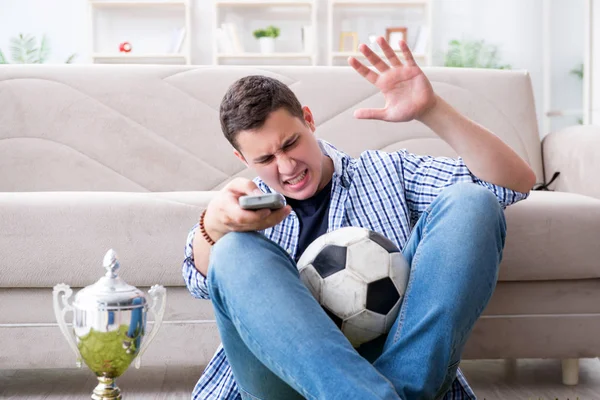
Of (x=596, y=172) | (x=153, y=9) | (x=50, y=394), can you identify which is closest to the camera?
(x=50, y=394)

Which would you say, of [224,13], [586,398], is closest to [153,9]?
[224,13]

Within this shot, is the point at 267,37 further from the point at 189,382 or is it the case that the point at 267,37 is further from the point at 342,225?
the point at 342,225

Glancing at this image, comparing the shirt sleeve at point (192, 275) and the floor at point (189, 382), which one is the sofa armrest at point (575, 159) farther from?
the shirt sleeve at point (192, 275)

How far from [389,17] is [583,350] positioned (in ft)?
13.9

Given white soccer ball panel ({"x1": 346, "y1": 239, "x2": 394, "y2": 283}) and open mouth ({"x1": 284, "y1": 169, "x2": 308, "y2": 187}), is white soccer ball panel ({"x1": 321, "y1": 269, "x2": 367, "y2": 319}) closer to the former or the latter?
white soccer ball panel ({"x1": 346, "y1": 239, "x2": 394, "y2": 283})

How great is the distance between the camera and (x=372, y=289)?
1174mm

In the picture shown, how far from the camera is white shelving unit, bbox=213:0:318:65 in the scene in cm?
541

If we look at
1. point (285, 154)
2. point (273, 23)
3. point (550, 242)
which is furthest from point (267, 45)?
point (285, 154)

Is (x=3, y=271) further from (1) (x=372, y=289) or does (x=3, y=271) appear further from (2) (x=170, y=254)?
(1) (x=372, y=289)

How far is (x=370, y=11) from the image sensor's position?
5645 millimetres

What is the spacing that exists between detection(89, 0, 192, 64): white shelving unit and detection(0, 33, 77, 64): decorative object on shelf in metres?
0.24

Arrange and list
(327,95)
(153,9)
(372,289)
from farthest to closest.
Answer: (153,9) < (327,95) < (372,289)

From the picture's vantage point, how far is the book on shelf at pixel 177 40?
543 centimetres

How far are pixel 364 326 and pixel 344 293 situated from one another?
62mm
